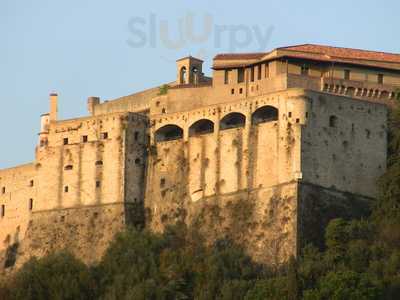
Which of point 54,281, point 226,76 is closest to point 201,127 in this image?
point 226,76

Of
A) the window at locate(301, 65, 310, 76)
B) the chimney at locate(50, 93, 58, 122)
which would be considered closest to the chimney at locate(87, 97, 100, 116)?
the chimney at locate(50, 93, 58, 122)

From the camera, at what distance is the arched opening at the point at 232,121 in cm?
10969

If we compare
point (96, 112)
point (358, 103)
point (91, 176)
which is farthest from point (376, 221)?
point (96, 112)

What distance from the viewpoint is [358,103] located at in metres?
107

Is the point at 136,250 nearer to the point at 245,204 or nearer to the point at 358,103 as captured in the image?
the point at 245,204

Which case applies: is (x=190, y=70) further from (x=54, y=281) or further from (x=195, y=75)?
(x=54, y=281)

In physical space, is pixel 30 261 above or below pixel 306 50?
below

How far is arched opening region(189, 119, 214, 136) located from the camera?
11131cm

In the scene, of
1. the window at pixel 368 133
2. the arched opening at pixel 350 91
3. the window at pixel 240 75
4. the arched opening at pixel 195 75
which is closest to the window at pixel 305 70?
the arched opening at pixel 350 91

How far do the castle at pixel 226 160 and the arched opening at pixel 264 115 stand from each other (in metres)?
0.08

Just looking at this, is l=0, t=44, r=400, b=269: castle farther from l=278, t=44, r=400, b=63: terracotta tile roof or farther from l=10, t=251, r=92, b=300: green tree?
l=10, t=251, r=92, b=300: green tree

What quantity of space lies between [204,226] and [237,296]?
8.18 metres

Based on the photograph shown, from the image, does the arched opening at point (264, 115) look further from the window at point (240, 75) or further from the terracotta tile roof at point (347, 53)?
the terracotta tile roof at point (347, 53)

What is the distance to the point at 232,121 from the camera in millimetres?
110500
